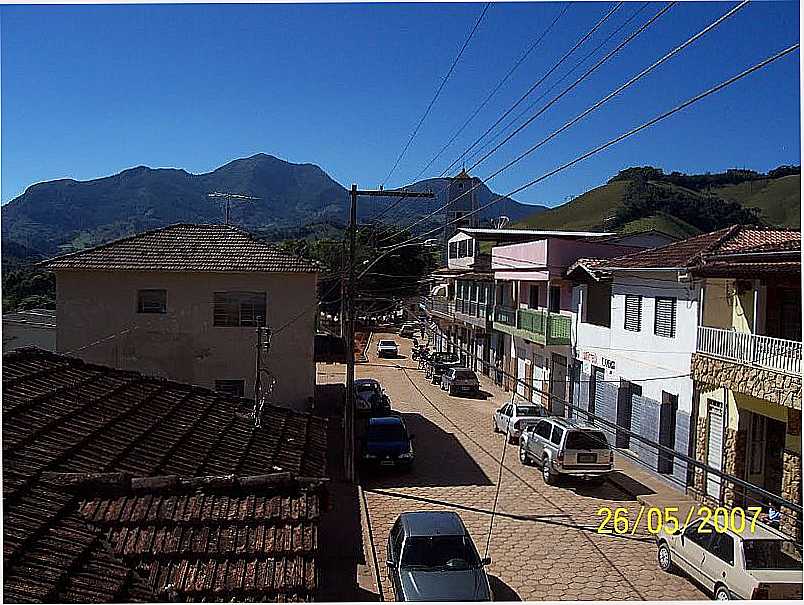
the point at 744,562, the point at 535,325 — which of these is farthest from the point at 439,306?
the point at 744,562

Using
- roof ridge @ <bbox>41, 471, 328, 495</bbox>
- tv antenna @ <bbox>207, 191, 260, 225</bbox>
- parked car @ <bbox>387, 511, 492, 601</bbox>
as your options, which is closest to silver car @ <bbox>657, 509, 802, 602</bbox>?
parked car @ <bbox>387, 511, 492, 601</bbox>

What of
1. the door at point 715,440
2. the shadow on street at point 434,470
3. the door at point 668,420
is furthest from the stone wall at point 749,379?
the shadow on street at point 434,470

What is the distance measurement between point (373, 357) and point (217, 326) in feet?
20.2

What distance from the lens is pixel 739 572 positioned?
2979 mm

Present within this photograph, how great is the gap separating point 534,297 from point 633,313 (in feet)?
10.3

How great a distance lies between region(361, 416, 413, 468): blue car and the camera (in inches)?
223

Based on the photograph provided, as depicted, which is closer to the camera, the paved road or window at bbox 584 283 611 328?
the paved road

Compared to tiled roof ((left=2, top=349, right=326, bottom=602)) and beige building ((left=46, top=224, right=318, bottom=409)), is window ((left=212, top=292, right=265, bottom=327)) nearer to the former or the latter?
beige building ((left=46, top=224, right=318, bottom=409))

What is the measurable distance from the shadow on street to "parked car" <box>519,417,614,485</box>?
0.48 meters

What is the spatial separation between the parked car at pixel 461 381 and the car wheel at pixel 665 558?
5.32 metres

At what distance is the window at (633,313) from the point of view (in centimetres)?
488

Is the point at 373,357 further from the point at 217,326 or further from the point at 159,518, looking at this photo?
the point at 159,518

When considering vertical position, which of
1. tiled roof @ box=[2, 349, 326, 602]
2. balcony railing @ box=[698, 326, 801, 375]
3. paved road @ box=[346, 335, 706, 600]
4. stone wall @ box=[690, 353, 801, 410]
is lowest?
paved road @ box=[346, 335, 706, 600]

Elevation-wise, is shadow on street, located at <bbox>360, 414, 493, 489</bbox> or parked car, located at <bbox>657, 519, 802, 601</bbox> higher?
parked car, located at <bbox>657, 519, 802, 601</bbox>
